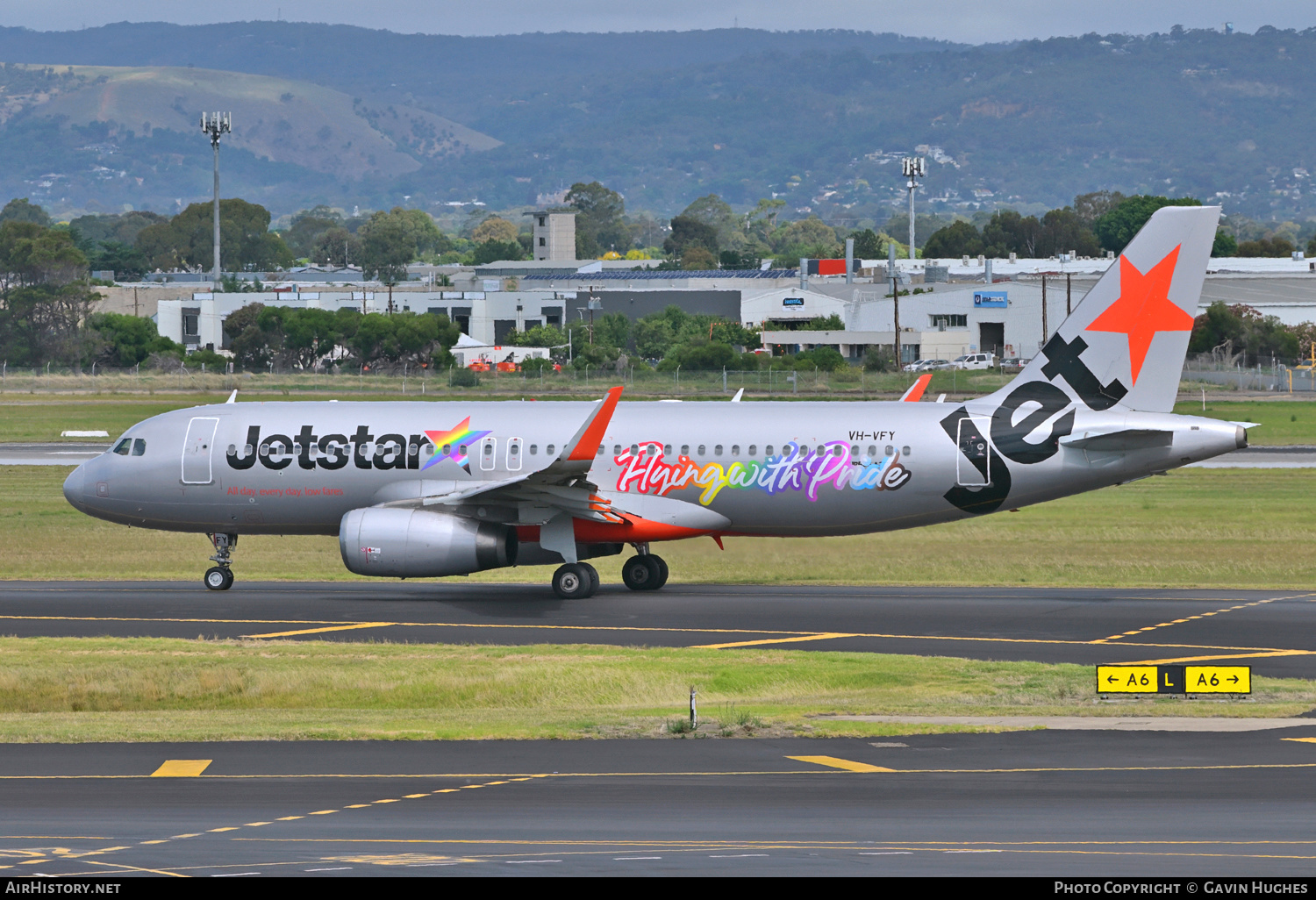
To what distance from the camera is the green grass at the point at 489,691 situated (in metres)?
21.5

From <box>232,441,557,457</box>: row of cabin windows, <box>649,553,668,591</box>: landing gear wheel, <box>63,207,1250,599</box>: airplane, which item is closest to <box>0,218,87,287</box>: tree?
<box>63,207,1250,599</box>: airplane

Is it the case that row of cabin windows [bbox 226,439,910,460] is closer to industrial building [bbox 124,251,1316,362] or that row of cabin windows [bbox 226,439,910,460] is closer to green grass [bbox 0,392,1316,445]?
green grass [bbox 0,392,1316,445]

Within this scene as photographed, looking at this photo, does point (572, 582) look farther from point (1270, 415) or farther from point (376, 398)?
point (1270, 415)

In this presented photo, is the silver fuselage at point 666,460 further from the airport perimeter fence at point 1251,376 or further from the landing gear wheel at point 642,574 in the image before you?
the airport perimeter fence at point 1251,376

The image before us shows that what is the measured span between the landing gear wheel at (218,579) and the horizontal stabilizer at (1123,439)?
18309mm

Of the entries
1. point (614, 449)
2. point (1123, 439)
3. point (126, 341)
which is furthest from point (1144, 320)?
point (126, 341)

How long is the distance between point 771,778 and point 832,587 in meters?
18.6

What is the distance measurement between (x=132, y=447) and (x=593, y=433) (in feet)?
37.2

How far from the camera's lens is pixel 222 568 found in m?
36.1

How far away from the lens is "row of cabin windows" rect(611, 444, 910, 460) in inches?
1359

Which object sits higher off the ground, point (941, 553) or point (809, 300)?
point (809, 300)

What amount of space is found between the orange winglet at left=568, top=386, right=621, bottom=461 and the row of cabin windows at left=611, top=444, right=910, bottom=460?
2.37 m

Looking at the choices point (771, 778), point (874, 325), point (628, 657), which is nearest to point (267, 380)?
point (874, 325)

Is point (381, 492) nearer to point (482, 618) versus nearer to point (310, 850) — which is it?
point (482, 618)
